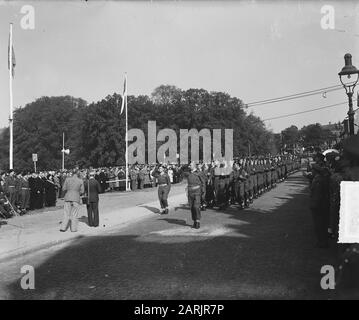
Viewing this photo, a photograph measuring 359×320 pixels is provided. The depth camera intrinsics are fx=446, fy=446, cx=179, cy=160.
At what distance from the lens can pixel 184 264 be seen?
778cm

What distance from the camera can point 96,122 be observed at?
6412cm

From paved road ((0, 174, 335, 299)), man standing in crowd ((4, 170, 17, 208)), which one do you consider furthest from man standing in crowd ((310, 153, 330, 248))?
man standing in crowd ((4, 170, 17, 208))

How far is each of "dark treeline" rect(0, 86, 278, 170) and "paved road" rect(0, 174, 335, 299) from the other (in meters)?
51.1

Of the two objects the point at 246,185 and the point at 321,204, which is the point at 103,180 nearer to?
the point at 246,185

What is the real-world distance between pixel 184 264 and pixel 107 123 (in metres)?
56.8

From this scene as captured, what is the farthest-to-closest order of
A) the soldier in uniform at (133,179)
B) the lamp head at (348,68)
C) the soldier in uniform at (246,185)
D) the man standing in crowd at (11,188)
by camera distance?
the soldier in uniform at (133,179)
the man standing in crowd at (11,188)
the soldier in uniform at (246,185)
the lamp head at (348,68)

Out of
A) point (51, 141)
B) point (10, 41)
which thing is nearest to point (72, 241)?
point (10, 41)

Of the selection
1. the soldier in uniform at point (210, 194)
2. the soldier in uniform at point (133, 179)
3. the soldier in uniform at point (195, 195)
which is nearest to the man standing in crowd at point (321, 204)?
the soldier in uniform at point (195, 195)

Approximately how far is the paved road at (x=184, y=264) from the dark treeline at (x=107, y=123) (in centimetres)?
5114

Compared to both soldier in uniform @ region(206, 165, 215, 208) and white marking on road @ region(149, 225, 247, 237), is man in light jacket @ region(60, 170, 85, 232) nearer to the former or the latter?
white marking on road @ region(149, 225, 247, 237)

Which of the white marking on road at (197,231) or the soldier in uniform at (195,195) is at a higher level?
the soldier in uniform at (195,195)

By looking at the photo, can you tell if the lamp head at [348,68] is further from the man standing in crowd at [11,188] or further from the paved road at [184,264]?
the man standing in crowd at [11,188]

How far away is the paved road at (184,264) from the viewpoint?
20.3 feet
